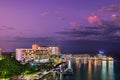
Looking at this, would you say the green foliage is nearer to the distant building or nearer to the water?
the water

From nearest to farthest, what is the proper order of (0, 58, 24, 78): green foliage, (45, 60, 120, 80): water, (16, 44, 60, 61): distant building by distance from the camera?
1. (0, 58, 24, 78): green foliage
2. (45, 60, 120, 80): water
3. (16, 44, 60, 61): distant building

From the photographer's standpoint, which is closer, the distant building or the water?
the water

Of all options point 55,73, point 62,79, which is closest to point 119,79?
point 62,79

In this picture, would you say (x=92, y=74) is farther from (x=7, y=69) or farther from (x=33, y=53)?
(x=33, y=53)

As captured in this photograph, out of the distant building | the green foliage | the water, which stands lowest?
→ the water

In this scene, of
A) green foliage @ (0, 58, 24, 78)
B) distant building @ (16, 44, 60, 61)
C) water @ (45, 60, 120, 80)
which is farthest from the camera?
distant building @ (16, 44, 60, 61)

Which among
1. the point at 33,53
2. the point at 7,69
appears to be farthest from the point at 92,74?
the point at 33,53

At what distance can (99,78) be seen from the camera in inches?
1784

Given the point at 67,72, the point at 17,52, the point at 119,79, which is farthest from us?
the point at 17,52

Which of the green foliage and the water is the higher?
the green foliage

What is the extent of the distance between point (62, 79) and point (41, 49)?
55435 mm

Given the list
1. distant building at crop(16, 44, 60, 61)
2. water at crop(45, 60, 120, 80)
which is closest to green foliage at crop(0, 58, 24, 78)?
water at crop(45, 60, 120, 80)

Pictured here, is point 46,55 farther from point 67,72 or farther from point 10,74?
point 10,74

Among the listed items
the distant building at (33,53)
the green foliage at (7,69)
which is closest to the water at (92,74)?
the green foliage at (7,69)
